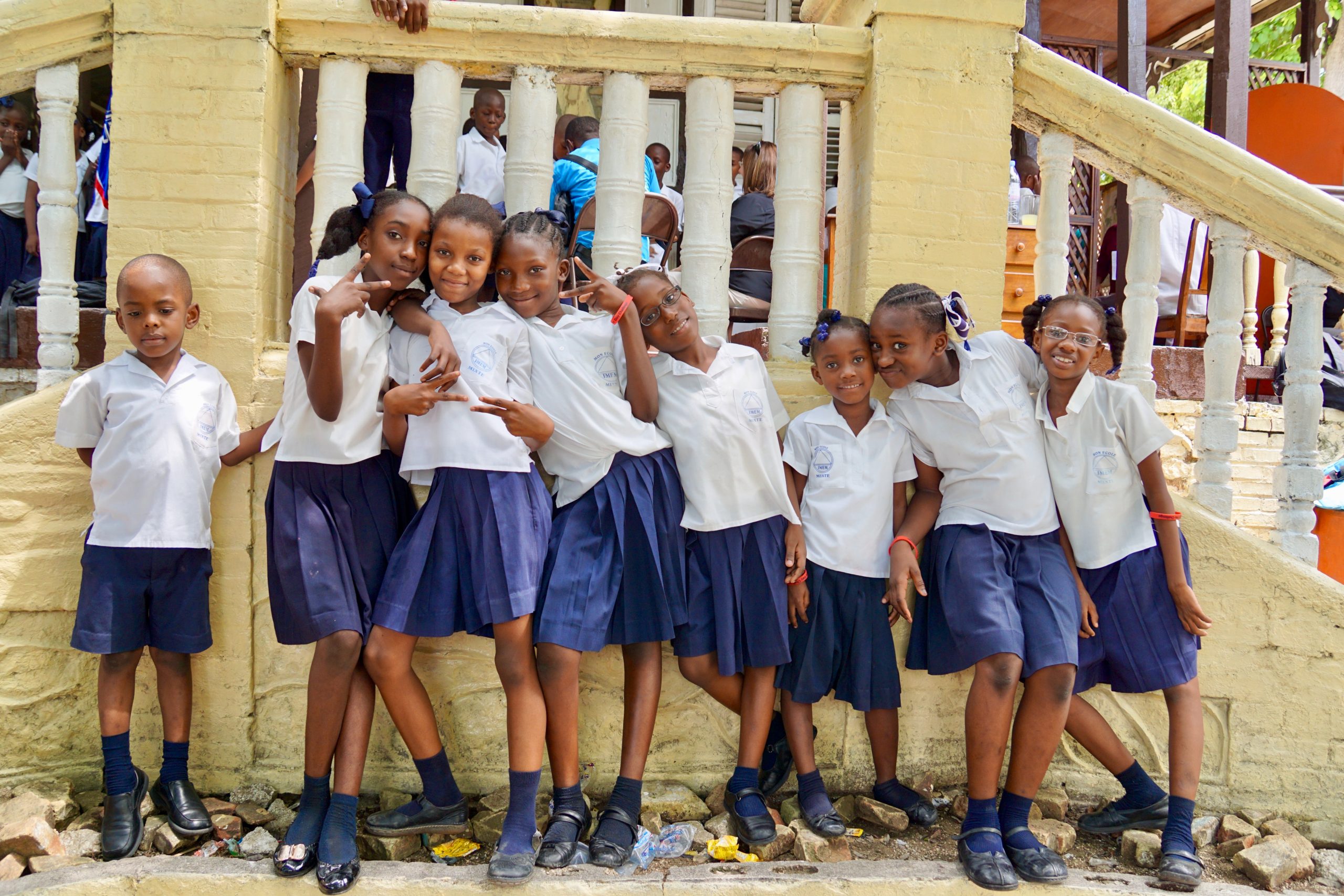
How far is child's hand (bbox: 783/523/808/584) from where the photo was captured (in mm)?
2881

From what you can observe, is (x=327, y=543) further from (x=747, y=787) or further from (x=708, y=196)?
(x=708, y=196)

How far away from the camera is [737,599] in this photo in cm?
286

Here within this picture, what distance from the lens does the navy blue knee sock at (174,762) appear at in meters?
2.80

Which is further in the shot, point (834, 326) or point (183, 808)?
point (834, 326)

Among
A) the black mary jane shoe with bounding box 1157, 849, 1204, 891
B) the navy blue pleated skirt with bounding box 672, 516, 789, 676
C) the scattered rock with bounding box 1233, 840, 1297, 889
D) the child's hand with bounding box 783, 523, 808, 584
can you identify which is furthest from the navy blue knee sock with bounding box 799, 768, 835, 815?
the scattered rock with bounding box 1233, 840, 1297, 889

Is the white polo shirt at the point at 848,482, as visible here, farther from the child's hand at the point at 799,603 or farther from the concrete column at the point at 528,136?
the concrete column at the point at 528,136

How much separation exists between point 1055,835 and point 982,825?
1.08ft

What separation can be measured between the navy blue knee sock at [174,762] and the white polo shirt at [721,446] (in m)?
1.70

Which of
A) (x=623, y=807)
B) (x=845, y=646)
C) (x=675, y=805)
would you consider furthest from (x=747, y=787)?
(x=845, y=646)

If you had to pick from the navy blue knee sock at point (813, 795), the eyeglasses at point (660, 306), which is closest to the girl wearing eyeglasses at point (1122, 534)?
the navy blue knee sock at point (813, 795)

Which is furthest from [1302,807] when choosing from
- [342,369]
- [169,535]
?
[169,535]

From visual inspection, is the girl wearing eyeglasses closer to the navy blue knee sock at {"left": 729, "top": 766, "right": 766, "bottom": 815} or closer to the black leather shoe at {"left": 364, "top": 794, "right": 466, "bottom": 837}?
the navy blue knee sock at {"left": 729, "top": 766, "right": 766, "bottom": 815}

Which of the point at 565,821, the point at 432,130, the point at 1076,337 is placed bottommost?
the point at 565,821

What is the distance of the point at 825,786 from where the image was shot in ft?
10.2
